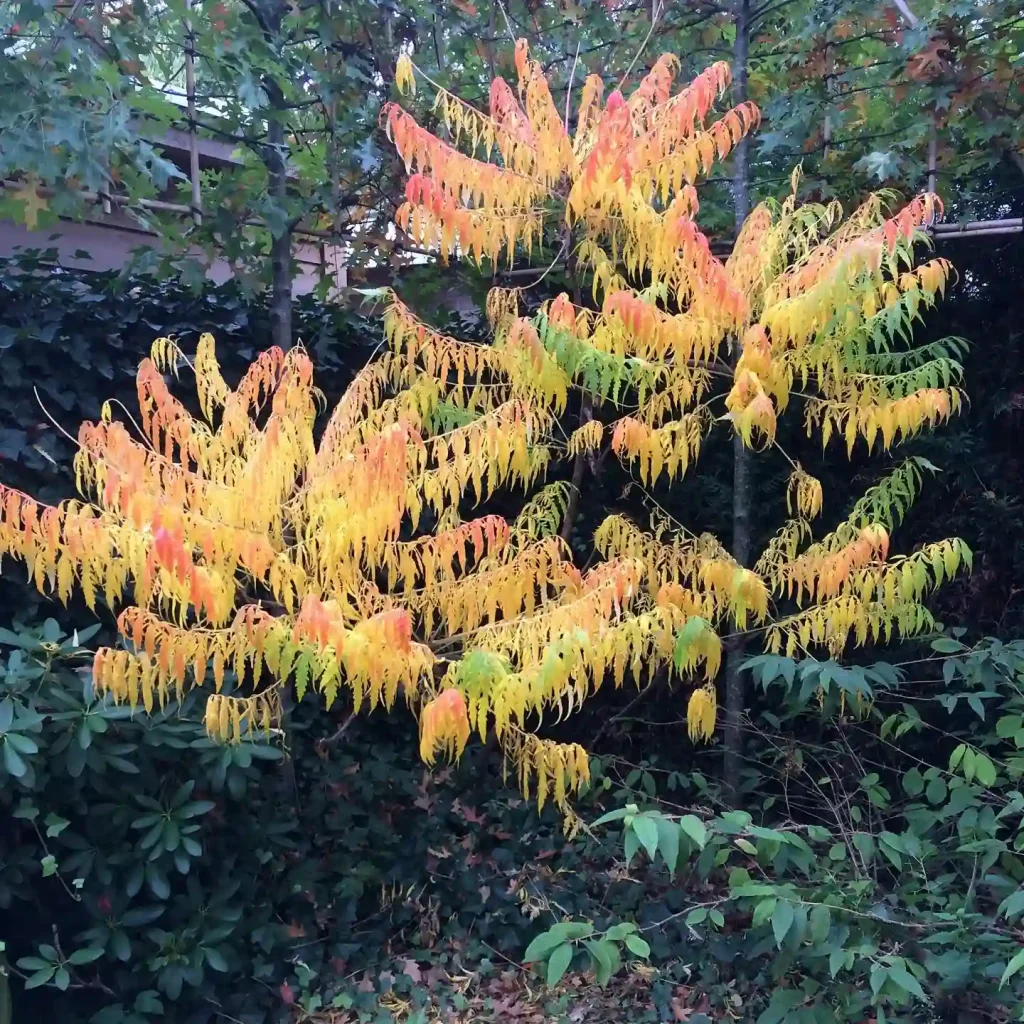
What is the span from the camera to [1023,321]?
163 inches

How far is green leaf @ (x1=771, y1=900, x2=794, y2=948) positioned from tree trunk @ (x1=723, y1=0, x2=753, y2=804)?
1548mm

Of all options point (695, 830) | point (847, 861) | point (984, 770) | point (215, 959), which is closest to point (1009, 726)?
point (984, 770)

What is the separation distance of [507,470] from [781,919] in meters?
1.52

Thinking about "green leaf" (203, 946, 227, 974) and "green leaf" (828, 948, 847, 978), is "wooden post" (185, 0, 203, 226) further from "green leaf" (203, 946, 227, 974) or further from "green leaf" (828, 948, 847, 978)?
"green leaf" (828, 948, 847, 978)

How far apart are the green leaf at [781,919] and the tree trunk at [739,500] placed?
155 centimetres

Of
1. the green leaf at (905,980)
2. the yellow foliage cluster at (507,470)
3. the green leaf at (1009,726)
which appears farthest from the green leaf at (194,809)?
the green leaf at (1009,726)

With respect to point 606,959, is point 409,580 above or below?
above

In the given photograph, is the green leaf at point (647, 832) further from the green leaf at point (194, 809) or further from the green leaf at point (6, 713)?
the green leaf at point (6, 713)

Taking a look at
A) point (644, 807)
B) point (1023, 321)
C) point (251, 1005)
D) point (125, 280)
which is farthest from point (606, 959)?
point (1023, 321)

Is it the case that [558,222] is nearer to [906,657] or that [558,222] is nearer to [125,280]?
[125,280]

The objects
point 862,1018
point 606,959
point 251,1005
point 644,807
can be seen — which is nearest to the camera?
point 606,959

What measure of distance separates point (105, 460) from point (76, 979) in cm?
172

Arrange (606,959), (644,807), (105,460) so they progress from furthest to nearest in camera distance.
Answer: (644,807) → (105,460) → (606,959)

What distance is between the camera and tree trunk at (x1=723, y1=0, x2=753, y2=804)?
362 centimetres
